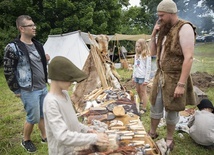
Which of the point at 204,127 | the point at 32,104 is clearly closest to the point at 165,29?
the point at 204,127

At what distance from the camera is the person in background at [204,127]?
3.02 metres

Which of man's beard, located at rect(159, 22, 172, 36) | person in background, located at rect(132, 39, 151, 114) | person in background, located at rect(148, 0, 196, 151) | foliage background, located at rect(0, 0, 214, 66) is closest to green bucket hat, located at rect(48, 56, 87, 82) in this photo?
person in background, located at rect(148, 0, 196, 151)

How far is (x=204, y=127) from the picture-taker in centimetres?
304

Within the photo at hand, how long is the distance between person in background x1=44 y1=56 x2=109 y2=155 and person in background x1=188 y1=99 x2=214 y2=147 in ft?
6.35

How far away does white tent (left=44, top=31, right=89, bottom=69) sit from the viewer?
830 centimetres

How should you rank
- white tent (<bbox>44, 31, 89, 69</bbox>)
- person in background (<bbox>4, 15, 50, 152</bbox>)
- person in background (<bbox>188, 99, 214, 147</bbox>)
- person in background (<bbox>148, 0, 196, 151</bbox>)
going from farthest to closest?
1. white tent (<bbox>44, 31, 89, 69</bbox>)
2. person in background (<bbox>188, 99, 214, 147</bbox>)
3. person in background (<bbox>4, 15, 50, 152</bbox>)
4. person in background (<bbox>148, 0, 196, 151</bbox>)

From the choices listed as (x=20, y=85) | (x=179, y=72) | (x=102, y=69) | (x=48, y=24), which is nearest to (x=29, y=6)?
(x=48, y=24)

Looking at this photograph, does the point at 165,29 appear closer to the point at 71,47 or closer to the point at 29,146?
the point at 29,146

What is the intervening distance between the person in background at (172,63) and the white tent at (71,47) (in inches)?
215

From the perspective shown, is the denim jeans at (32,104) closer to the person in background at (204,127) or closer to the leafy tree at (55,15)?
the person in background at (204,127)

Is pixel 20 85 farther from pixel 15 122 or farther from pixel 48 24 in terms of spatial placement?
pixel 48 24

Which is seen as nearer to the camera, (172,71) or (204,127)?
(172,71)

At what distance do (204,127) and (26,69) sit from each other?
263 centimetres

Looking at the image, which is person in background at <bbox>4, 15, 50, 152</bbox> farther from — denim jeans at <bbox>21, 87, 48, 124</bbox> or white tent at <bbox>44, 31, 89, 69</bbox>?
white tent at <bbox>44, 31, 89, 69</bbox>
